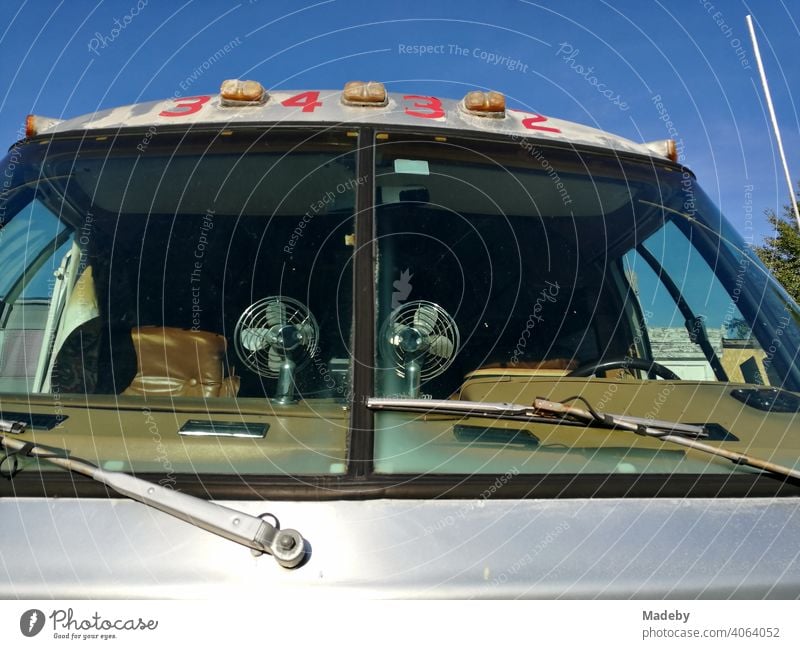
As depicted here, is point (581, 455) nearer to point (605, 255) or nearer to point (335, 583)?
point (335, 583)

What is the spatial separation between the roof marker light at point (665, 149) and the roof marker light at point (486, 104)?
65cm

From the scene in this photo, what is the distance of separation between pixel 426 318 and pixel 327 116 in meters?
0.83

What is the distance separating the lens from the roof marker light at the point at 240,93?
2973mm

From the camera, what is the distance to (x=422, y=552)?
184 centimetres

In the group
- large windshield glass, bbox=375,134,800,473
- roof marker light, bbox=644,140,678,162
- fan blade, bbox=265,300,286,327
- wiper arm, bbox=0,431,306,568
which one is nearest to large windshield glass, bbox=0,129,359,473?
fan blade, bbox=265,300,286,327

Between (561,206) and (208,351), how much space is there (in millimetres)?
1378

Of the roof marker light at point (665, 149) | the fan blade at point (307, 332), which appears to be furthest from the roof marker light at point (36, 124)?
the roof marker light at point (665, 149)

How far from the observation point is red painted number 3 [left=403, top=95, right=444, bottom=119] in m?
3.01

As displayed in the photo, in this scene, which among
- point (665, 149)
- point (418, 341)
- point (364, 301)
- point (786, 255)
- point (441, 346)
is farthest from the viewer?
point (786, 255)

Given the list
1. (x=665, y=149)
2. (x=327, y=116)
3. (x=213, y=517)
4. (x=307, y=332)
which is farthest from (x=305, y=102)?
(x=213, y=517)
